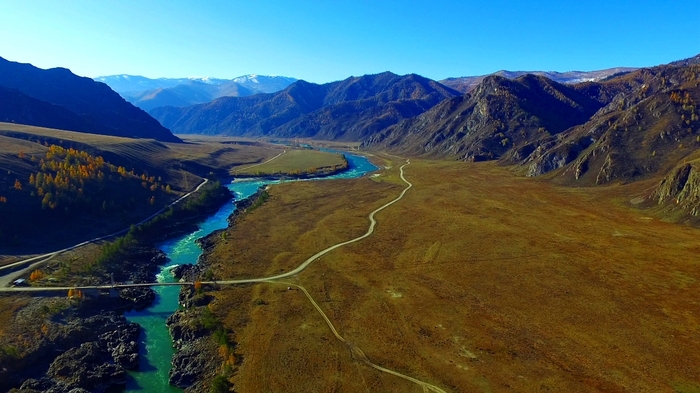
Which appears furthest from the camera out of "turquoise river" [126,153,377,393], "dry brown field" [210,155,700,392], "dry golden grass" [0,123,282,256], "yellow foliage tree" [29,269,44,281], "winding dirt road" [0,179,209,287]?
"dry golden grass" [0,123,282,256]

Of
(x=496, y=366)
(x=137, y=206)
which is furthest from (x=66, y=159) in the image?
(x=496, y=366)

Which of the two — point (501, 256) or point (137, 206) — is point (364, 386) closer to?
point (501, 256)

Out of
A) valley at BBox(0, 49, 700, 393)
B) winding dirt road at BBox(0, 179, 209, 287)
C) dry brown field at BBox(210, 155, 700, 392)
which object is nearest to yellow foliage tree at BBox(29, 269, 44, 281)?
valley at BBox(0, 49, 700, 393)

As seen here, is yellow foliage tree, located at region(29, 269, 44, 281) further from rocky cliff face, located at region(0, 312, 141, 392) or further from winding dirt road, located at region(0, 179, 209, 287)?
rocky cliff face, located at region(0, 312, 141, 392)

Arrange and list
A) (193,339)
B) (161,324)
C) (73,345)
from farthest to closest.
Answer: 1. (161,324)
2. (193,339)
3. (73,345)

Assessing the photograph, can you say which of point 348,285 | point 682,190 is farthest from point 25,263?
point 682,190

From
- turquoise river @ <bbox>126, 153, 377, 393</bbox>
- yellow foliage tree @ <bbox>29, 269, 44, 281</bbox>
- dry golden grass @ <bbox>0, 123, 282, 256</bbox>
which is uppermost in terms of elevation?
dry golden grass @ <bbox>0, 123, 282, 256</bbox>

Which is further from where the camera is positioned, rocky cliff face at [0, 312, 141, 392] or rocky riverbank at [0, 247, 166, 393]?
rocky riverbank at [0, 247, 166, 393]

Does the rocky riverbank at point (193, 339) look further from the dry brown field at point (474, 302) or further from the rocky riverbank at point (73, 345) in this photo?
the rocky riverbank at point (73, 345)

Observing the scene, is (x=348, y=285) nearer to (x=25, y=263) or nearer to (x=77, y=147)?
(x=25, y=263)
